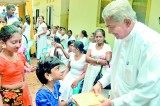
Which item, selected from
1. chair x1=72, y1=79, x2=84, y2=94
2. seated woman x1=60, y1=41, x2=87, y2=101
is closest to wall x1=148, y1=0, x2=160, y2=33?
seated woman x1=60, y1=41, x2=87, y2=101

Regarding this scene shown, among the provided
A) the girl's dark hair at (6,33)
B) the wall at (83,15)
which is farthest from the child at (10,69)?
the wall at (83,15)

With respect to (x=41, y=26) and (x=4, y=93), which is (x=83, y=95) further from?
(x=41, y=26)

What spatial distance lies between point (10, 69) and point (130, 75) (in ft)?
4.14

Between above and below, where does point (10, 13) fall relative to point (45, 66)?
above

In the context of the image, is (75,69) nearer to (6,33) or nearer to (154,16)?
(6,33)

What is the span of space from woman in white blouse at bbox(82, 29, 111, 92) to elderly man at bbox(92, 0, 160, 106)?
169 centimetres

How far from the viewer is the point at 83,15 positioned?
7875mm

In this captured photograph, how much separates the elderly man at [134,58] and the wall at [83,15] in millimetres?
4861

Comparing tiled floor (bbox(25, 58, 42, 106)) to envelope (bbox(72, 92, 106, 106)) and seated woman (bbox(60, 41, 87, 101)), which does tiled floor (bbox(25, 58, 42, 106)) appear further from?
envelope (bbox(72, 92, 106, 106))

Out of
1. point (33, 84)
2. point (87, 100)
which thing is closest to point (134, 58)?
point (87, 100)

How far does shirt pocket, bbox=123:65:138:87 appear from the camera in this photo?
1.83 meters

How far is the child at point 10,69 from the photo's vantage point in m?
2.46

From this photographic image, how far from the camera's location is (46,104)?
2.00 m

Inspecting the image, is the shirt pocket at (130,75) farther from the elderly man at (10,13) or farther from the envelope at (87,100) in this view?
the elderly man at (10,13)
